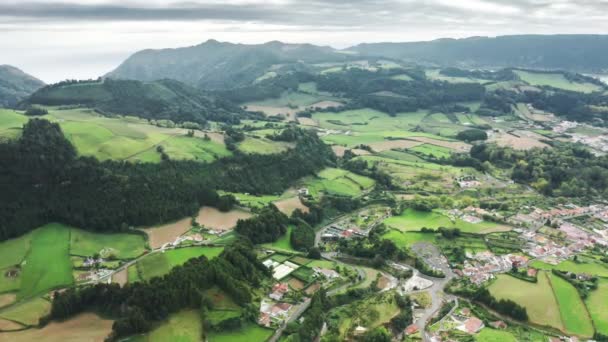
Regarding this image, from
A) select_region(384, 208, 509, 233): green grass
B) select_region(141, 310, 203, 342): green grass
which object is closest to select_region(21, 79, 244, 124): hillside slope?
select_region(384, 208, 509, 233): green grass

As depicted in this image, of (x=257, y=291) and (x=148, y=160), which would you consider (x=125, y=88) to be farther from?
(x=257, y=291)

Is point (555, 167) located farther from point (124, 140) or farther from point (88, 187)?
point (88, 187)

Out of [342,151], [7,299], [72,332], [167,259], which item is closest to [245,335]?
[72,332]

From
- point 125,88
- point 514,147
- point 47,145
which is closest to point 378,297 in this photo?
point 47,145

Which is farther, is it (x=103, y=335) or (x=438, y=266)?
(x=438, y=266)

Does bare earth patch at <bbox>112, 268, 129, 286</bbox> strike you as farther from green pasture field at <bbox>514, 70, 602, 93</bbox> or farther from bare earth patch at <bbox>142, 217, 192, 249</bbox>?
green pasture field at <bbox>514, 70, 602, 93</bbox>
